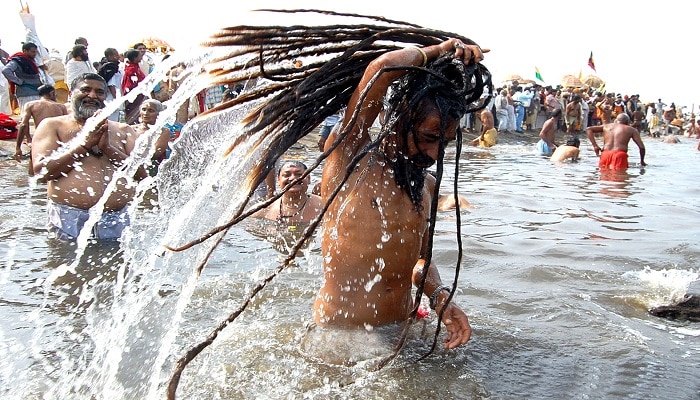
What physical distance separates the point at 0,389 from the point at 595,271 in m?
4.27

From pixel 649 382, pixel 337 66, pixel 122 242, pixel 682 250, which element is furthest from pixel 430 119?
pixel 682 250

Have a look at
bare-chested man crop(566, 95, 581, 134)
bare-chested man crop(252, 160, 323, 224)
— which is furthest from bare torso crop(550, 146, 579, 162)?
bare-chested man crop(566, 95, 581, 134)

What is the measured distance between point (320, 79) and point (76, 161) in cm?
316

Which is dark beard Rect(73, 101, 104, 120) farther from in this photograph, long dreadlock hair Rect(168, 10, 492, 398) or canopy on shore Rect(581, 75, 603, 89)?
canopy on shore Rect(581, 75, 603, 89)

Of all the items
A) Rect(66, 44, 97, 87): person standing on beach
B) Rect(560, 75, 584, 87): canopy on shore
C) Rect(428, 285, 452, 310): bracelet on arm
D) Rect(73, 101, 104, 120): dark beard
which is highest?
Rect(66, 44, 97, 87): person standing on beach

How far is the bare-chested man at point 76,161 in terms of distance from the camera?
5.15 m

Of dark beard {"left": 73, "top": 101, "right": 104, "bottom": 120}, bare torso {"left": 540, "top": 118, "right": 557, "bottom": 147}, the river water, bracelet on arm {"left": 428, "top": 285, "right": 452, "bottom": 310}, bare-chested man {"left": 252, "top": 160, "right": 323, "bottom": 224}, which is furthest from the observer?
bare torso {"left": 540, "top": 118, "right": 557, "bottom": 147}

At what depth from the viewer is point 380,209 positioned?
288 centimetres

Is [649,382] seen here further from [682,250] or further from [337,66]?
[682,250]

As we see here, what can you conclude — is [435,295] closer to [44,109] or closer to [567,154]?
[44,109]

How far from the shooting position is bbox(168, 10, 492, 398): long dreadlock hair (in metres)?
2.73

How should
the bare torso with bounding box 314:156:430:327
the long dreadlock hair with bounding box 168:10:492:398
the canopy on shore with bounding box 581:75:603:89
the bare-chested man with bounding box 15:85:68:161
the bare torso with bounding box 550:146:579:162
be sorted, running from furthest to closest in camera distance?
1. the canopy on shore with bounding box 581:75:603:89
2. the bare torso with bounding box 550:146:579:162
3. the bare-chested man with bounding box 15:85:68:161
4. the bare torso with bounding box 314:156:430:327
5. the long dreadlock hair with bounding box 168:10:492:398

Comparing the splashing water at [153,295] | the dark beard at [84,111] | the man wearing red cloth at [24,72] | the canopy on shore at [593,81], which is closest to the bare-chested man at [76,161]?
the dark beard at [84,111]

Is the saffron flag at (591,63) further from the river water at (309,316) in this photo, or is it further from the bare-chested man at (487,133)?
the river water at (309,316)
